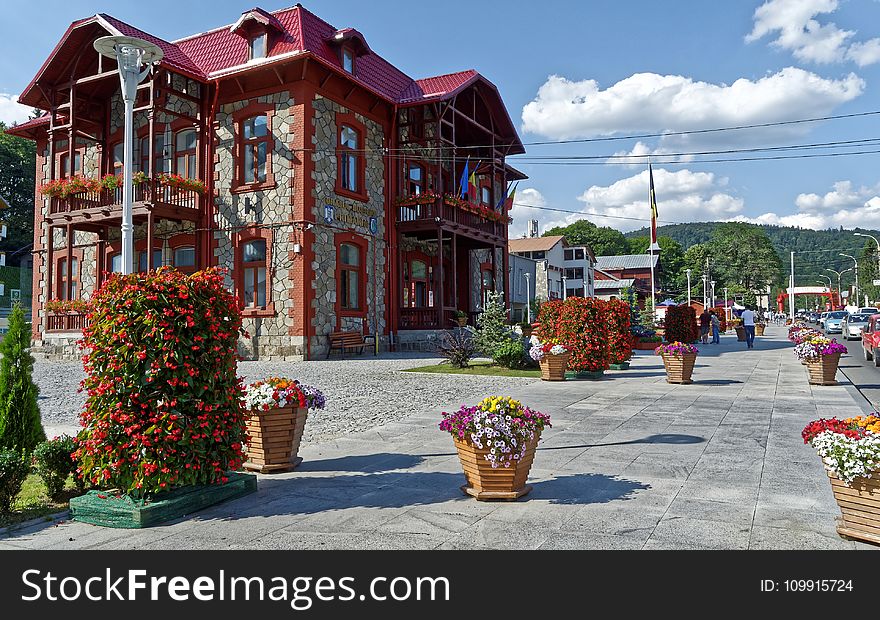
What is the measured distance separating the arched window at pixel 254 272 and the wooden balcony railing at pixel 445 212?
5.99 m

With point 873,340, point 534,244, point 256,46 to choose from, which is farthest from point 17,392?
point 534,244

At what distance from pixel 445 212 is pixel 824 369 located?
A: 1464 centimetres

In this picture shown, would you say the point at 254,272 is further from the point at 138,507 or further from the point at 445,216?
the point at 138,507

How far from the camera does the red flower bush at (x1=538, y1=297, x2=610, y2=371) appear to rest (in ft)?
51.9

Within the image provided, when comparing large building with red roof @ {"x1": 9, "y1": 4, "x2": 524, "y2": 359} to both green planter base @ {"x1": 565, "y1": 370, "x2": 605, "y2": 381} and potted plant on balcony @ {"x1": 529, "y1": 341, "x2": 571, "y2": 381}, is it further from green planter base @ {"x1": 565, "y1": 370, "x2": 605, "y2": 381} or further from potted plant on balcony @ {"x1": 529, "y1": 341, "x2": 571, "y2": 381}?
green planter base @ {"x1": 565, "y1": 370, "x2": 605, "y2": 381}

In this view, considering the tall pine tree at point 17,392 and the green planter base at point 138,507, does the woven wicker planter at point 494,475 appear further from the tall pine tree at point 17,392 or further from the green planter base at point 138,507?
the tall pine tree at point 17,392

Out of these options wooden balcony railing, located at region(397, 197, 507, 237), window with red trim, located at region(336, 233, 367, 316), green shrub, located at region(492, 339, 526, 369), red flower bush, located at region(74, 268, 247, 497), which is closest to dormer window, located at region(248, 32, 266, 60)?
window with red trim, located at region(336, 233, 367, 316)

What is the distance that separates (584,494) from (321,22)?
22.0m

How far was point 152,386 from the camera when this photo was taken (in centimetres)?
509

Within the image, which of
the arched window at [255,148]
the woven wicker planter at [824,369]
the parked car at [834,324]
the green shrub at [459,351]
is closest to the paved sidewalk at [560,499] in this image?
the woven wicker planter at [824,369]

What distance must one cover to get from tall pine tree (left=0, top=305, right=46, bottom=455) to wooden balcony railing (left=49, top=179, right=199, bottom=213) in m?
15.8

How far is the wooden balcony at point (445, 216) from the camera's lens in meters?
24.6
